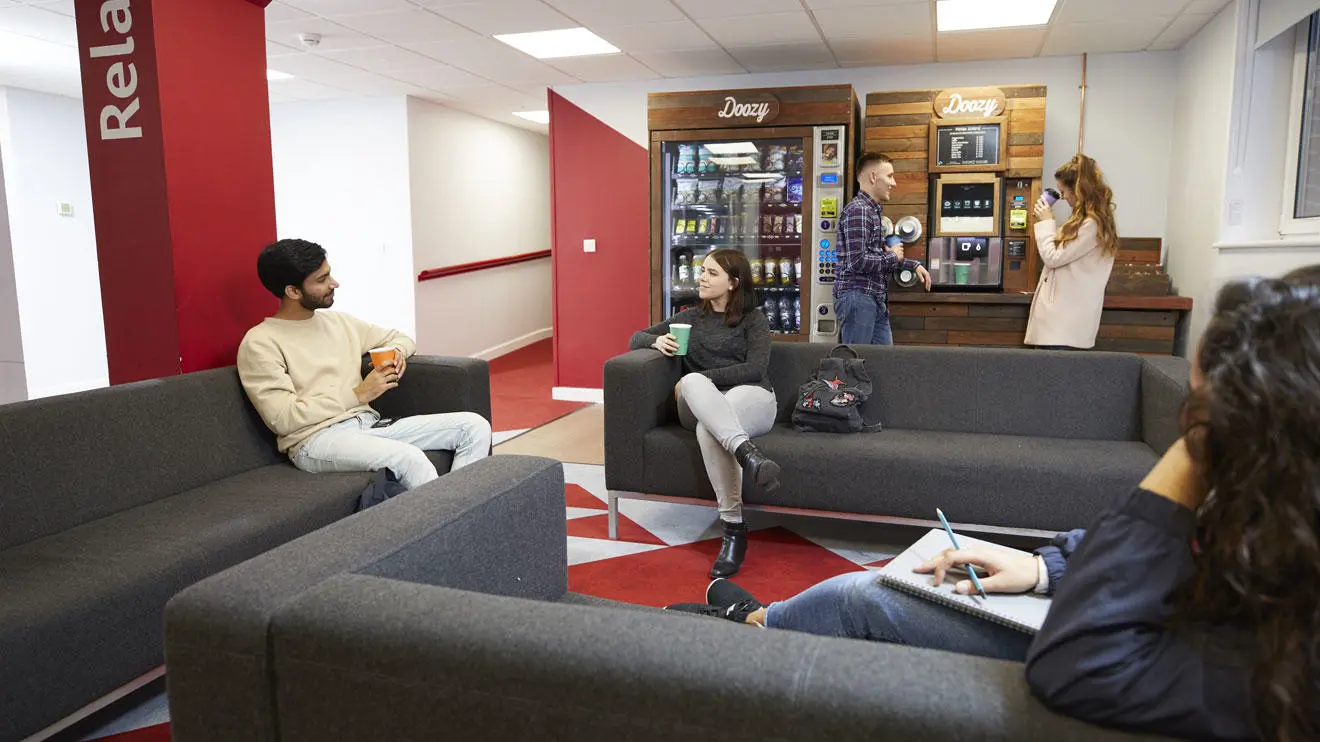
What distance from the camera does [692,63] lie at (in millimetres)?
6000

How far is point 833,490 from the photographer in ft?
11.0

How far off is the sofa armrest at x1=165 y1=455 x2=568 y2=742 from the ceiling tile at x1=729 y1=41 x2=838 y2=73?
4.41 meters

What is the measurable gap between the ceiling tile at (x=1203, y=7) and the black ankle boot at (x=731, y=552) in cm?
357

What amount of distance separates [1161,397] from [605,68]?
13.8 ft

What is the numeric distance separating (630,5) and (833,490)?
8.90 feet

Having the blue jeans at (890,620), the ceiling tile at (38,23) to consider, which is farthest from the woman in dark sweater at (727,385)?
the ceiling tile at (38,23)

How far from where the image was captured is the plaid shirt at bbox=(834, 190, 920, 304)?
4.49 m

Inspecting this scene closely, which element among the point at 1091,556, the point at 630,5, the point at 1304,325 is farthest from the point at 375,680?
the point at 630,5

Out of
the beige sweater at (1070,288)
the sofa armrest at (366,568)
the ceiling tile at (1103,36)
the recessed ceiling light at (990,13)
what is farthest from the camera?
the ceiling tile at (1103,36)

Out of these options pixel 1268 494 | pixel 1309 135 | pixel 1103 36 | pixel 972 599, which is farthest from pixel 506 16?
pixel 1268 494

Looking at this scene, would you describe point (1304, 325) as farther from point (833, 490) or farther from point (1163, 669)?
point (833, 490)

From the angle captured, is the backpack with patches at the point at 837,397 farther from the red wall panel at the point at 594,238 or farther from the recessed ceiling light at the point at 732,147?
the red wall panel at the point at 594,238

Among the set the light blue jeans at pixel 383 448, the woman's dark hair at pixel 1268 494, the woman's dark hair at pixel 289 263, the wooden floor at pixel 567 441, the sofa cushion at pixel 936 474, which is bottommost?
the wooden floor at pixel 567 441

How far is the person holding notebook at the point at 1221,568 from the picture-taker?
88 centimetres
